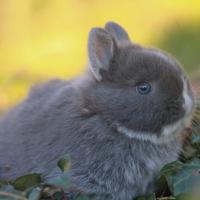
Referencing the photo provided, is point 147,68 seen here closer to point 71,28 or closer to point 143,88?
point 143,88

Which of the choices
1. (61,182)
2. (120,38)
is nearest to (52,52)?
(120,38)

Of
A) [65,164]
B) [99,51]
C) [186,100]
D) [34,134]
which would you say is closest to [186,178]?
[186,100]

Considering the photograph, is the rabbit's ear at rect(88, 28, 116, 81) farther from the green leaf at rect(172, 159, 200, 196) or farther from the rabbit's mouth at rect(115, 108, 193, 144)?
the green leaf at rect(172, 159, 200, 196)

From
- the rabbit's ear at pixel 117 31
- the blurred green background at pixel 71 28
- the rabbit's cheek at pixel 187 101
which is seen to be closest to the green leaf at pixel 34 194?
the rabbit's cheek at pixel 187 101

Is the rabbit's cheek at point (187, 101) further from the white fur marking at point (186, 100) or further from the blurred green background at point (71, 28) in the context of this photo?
the blurred green background at point (71, 28)

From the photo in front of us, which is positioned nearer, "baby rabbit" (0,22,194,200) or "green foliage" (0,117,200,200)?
"green foliage" (0,117,200,200)

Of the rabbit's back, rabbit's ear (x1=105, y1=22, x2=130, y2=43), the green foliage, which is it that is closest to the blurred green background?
rabbit's ear (x1=105, y1=22, x2=130, y2=43)

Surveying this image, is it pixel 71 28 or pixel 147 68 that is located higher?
pixel 71 28
